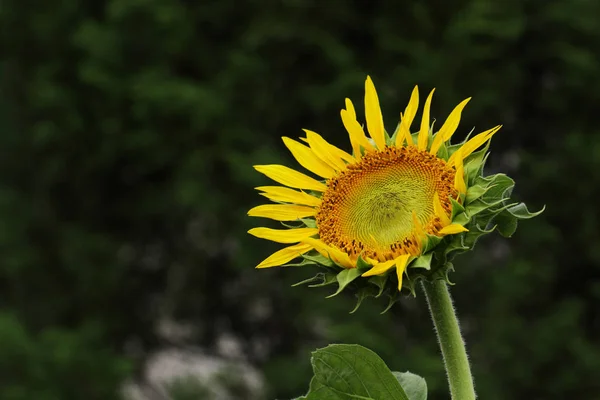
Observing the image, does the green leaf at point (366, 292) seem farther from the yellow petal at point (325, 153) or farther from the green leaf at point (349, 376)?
the yellow petal at point (325, 153)

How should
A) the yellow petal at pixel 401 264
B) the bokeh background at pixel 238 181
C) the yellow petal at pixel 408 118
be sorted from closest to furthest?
Result: the yellow petal at pixel 401 264 < the yellow petal at pixel 408 118 < the bokeh background at pixel 238 181

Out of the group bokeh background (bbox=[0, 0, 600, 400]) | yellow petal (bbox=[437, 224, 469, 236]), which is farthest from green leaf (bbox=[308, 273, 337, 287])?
bokeh background (bbox=[0, 0, 600, 400])

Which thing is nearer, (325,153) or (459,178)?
(459,178)

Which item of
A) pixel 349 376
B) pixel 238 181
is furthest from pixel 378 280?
pixel 238 181

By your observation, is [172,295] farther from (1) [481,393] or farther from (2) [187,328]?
(1) [481,393]

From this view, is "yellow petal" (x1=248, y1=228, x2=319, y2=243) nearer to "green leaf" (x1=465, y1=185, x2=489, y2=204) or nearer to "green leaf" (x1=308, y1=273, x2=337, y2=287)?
"green leaf" (x1=308, y1=273, x2=337, y2=287)

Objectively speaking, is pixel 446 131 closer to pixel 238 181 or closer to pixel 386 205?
pixel 386 205

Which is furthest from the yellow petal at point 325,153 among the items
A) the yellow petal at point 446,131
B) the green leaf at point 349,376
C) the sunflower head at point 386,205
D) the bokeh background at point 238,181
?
the bokeh background at point 238,181
